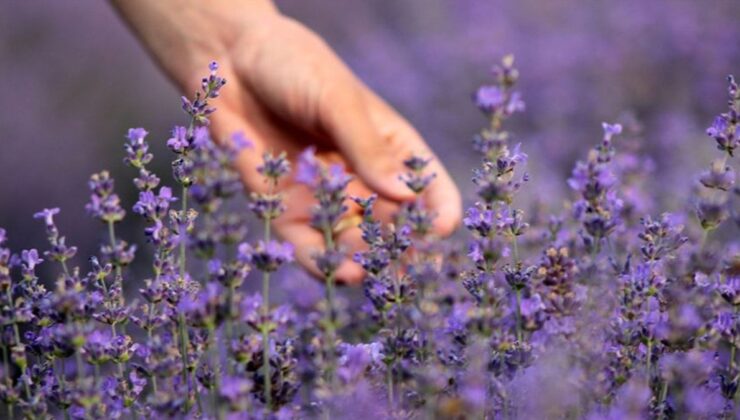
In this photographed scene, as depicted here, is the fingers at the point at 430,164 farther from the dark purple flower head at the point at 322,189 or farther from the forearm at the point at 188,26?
the dark purple flower head at the point at 322,189

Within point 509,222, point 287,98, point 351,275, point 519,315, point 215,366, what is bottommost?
point 215,366

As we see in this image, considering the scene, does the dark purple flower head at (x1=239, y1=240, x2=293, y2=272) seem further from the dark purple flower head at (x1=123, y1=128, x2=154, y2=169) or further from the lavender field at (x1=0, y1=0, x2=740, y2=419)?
the dark purple flower head at (x1=123, y1=128, x2=154, y2=169)

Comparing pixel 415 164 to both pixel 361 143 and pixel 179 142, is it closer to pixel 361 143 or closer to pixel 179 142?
pixel 179 142

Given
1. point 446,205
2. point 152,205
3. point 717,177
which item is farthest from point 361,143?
point 717,177

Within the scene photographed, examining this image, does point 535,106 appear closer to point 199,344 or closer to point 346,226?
point 346,226

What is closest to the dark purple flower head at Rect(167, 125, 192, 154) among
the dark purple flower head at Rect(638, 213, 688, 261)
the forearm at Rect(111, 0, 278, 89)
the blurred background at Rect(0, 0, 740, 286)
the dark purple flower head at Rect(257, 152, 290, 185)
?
the dark purple flower head at Rect(257, 152, 290, 185)

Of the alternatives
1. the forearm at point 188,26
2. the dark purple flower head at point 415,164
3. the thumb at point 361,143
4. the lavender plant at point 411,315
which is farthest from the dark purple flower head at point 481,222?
the forearm at point 188,26

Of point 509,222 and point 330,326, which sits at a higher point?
point 509,222
